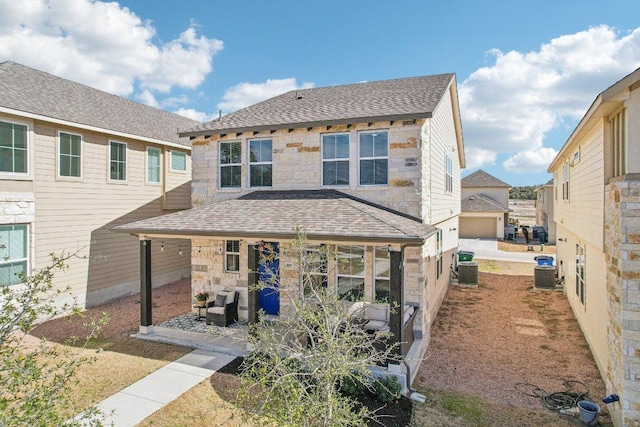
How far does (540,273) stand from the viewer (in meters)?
16.7

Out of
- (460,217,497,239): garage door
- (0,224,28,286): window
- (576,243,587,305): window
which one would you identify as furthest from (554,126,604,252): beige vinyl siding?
(460,217,497,239): garage door

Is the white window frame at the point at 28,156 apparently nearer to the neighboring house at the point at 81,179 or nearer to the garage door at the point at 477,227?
the neighboring house at the point at 81,179

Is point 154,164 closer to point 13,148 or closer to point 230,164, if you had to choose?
point 230,164

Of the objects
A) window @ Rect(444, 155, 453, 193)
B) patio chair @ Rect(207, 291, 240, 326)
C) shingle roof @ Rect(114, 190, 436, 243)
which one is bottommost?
patio chair @ Rect(207, 291, 240, 326)

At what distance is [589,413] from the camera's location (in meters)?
6.62

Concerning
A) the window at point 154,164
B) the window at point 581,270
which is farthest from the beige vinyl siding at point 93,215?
the window at point 581,270

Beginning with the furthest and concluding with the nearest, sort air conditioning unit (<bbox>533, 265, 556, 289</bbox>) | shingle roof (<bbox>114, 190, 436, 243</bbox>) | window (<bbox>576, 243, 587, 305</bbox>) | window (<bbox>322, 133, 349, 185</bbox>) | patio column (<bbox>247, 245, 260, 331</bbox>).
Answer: air conditioning unit (<bbox>533, 265, 556, 289</bbox>)
window (<bbox>322, 133, 349, 185</bbox>)
window (<bbox>576, 243, 587, 305</bbox>)
patio column (<bbox>247, 245, 260, 331</bbox>)
shingle roof (<bbox>114, 190, 436, 243</bbox>)

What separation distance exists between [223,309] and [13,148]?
7.49 m

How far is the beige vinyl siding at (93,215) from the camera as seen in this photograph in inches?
462

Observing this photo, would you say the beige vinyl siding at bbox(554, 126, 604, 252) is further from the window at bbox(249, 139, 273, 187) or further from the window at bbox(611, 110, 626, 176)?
the window at bbox(249, 139, 273, 187)

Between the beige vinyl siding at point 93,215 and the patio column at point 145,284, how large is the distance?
197 cm

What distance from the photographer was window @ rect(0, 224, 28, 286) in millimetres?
10656

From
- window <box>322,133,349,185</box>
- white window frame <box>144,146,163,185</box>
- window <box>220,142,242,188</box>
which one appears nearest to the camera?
window <box>322,133,349,185</box>

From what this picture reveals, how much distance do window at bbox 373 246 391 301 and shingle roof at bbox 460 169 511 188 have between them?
30918 millimetres
